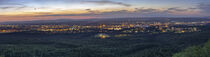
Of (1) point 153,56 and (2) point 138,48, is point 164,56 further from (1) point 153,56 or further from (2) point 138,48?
(2) point 138,48

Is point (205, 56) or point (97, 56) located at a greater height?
point (205, 56)

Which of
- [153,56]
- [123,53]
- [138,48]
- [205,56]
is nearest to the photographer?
[205,56]

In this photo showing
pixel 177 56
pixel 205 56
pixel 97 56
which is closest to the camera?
pixel 205 56

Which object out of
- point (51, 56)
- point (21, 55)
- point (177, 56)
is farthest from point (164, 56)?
point (21, 55)

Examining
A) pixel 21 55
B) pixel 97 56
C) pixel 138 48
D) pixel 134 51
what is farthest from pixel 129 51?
pixel 21 55

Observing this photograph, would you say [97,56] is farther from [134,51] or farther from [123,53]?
[134,51]

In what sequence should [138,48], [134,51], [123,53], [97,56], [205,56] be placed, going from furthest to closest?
[138,48]
[134,51]
[123,53]
[97,56]
[205,56]

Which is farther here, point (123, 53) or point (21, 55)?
point (123, 53)

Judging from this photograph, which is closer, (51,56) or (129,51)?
(51,56)

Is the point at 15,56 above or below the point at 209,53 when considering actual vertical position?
below
